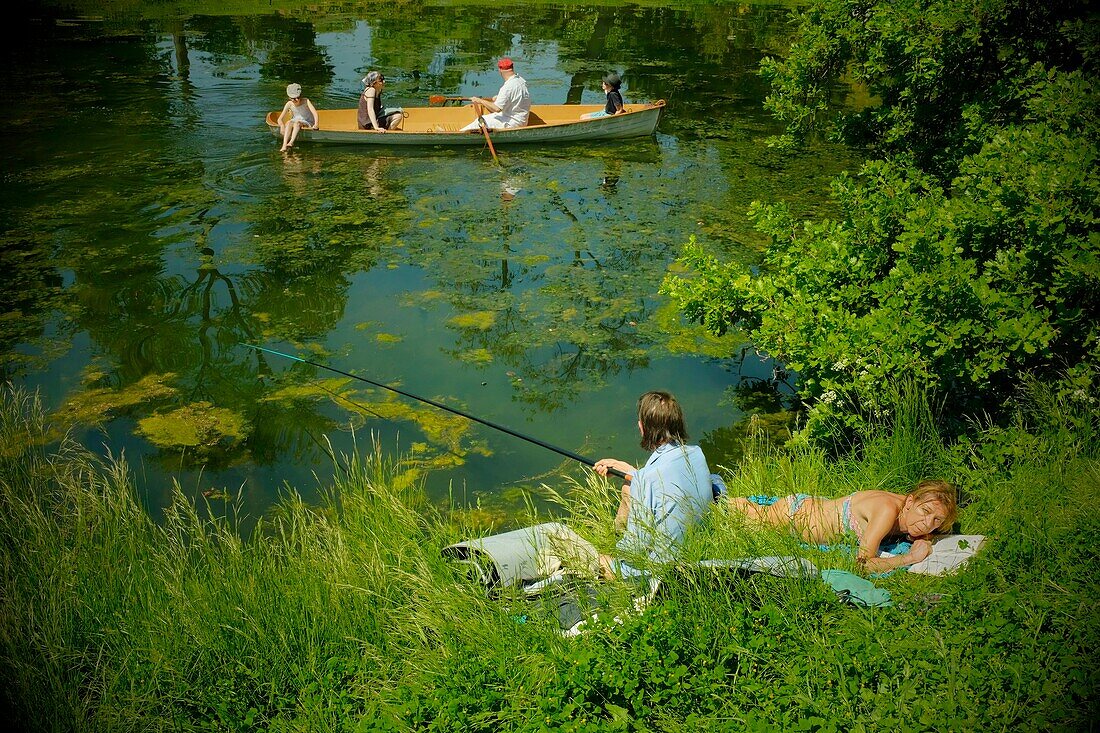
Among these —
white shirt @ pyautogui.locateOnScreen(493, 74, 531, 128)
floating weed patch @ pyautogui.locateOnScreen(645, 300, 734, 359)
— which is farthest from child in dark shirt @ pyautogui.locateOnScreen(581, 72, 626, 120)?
floating weed patch @ pyautogui.locateOnScreen(645, 300, 734, 359)

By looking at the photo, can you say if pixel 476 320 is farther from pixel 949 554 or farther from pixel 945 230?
pixel 949 554

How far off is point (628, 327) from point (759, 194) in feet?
10.9

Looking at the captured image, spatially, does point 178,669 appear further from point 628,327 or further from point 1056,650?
point 628,327

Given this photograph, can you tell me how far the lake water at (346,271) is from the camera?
5582mm

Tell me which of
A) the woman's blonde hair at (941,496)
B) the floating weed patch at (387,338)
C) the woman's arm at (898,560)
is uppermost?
the woman's blonde hair at (941,496)

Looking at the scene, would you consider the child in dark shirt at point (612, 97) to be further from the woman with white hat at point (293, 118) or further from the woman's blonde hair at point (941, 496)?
the woman's blonde hair at point (941, 496)

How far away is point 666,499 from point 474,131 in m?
8.27

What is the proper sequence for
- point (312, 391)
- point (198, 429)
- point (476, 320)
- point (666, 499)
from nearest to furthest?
1. point (666, 499)
2. point (198, 429)
3. point (312, 391)
4. point (476, 320)

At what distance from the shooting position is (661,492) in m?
3.62

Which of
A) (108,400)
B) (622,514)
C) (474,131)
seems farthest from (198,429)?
(474,131)

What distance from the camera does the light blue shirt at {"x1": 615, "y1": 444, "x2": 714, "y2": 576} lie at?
352cm

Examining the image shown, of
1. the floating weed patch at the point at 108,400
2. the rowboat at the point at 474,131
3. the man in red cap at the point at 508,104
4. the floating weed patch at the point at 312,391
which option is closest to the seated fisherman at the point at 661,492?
the floating weed patch at the point at 312,391

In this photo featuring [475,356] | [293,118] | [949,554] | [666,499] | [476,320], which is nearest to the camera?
[949,554]

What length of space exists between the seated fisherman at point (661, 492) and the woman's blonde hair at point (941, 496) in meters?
0.89
